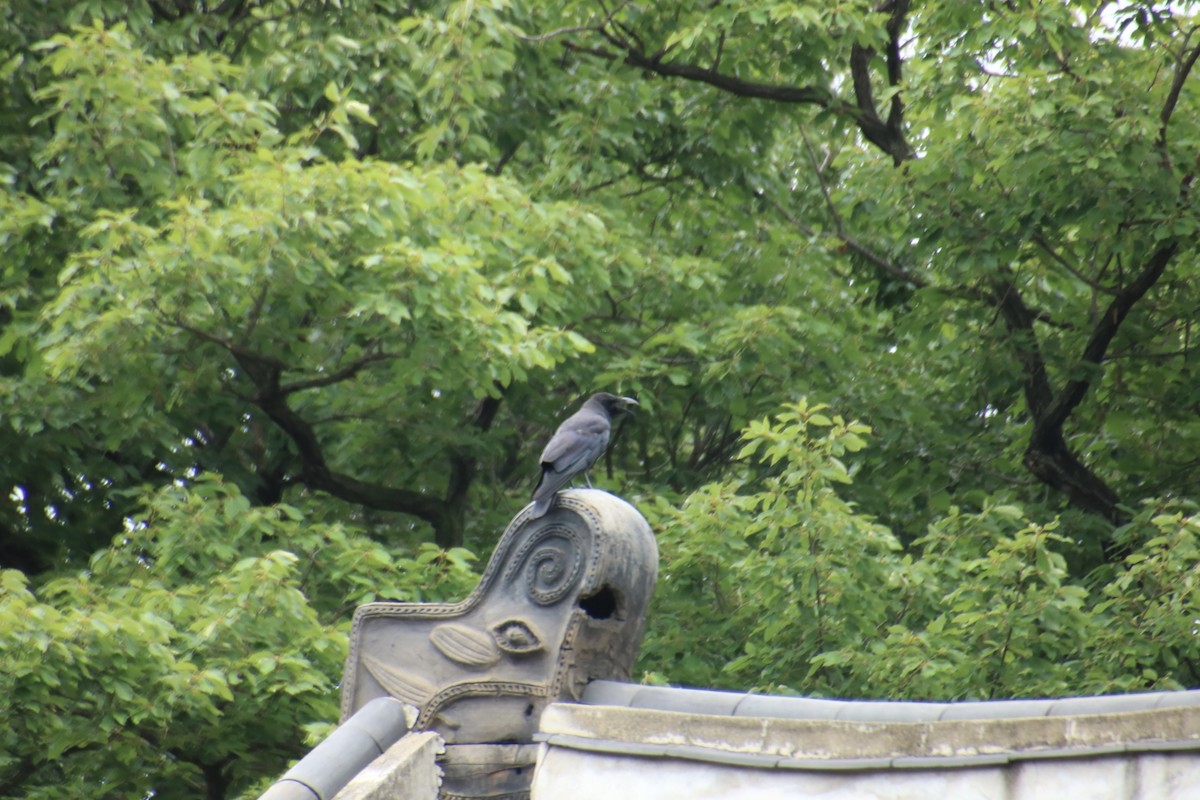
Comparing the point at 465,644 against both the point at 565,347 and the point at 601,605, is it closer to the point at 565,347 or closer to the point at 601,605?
the point at 601,605

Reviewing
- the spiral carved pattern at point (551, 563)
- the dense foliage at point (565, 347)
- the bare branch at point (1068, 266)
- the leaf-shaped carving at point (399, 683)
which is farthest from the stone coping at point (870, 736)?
the bare branch at point (1068, 266)

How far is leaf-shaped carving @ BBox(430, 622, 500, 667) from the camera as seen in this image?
15.8ft

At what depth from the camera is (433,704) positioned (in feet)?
15.8

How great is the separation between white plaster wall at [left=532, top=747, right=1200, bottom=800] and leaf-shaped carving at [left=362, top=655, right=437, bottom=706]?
101 centimetres

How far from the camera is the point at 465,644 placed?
16.0 feet

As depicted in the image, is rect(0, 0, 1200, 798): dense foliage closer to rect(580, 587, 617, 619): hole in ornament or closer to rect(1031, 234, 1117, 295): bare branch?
rect(1031, 234, 1117, 295): bare branch

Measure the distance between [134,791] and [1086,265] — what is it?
694 centimetres

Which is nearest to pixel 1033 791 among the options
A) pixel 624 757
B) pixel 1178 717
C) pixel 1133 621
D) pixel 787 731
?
pixel 1178 717

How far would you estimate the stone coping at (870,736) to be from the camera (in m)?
3.25

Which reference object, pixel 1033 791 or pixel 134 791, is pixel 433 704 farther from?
pixel 134 791

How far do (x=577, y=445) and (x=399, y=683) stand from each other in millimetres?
1520

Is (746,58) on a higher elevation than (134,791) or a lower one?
higher

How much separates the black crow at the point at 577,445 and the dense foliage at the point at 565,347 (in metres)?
2.53

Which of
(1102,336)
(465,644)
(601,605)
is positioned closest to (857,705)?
(601,605)
